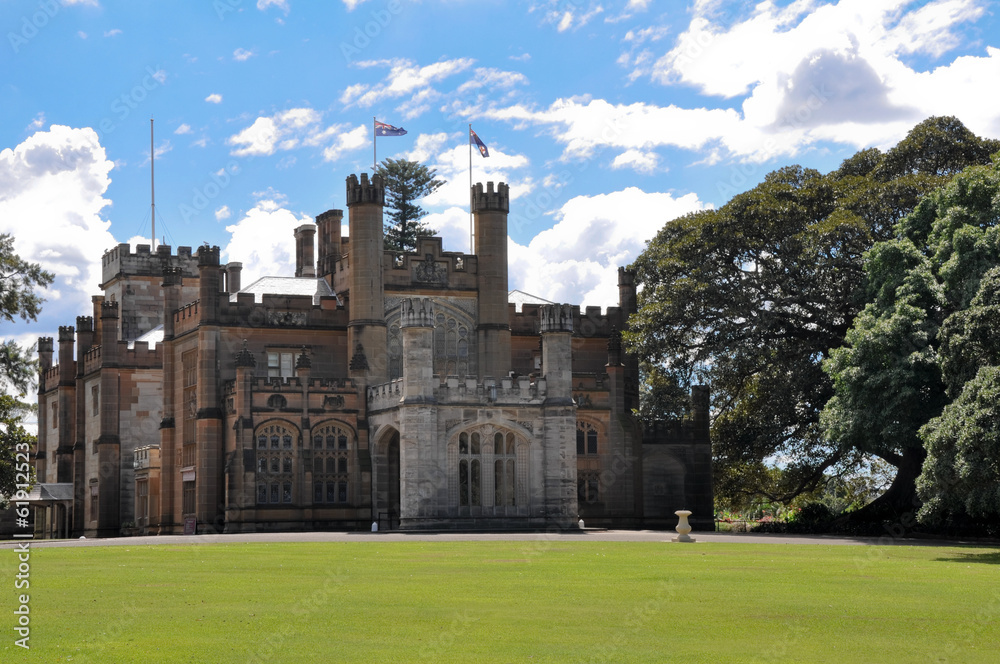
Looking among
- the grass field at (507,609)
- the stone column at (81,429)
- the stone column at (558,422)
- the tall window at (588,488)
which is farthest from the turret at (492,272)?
the grass field at (507,609)

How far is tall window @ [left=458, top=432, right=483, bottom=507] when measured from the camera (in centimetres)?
4806

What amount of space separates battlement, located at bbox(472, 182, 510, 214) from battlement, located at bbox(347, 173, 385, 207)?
15.1ft

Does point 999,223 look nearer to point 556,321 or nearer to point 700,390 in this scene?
point 556,321

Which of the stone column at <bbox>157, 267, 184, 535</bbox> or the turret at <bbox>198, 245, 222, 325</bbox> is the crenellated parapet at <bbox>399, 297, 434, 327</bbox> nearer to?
the turret at <bbox>198, 245, 222, 325</bbox>

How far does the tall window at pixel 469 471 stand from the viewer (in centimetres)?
4806

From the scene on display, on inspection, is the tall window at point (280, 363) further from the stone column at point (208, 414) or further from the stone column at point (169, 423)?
the stone column at point (169, 423)

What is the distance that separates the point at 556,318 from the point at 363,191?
11.5 metres

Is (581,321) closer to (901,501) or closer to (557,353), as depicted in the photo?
(557,353)

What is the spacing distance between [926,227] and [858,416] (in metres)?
7.18

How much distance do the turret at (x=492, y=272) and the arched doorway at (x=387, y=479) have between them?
7.44 metres

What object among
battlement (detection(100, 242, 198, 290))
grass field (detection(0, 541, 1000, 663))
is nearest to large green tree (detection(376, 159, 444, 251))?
battlement (detection(100, 242, 198, 290))

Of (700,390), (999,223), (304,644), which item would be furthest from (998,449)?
(700,390)

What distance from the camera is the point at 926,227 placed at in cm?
4216

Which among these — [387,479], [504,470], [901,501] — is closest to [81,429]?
[387,479]
